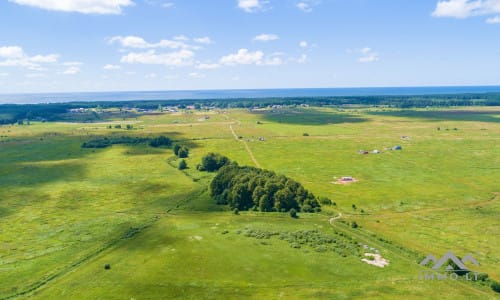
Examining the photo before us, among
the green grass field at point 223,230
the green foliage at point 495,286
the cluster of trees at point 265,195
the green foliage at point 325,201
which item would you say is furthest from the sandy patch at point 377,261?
the green foliage at point 325,201

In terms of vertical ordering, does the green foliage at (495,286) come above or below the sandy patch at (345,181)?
below

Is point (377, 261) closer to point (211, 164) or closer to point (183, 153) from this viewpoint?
point (211, 164)

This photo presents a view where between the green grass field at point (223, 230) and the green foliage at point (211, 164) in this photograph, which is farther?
the green foliage at point (211, 164)

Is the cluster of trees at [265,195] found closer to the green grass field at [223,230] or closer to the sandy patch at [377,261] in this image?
the green grass field at [223,230]

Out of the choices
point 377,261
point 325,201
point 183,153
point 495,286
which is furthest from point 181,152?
point 495,286

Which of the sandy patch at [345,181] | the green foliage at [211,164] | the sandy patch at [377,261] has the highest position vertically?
Result: the green foliage at [211,164]

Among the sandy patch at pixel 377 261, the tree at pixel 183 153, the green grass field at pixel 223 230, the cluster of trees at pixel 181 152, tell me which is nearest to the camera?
the green grass field at pixel 223 230

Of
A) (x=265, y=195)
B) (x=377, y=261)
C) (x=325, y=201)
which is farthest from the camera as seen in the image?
(x=325, y=201)

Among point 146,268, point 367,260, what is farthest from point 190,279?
point 367,260

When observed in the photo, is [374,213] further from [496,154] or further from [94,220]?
[496,154]

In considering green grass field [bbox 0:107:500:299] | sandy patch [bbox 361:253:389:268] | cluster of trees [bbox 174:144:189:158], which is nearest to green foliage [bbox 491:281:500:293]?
green grass field [bbox 0:107:500:299]
